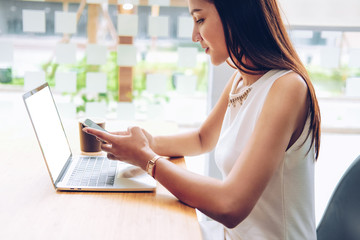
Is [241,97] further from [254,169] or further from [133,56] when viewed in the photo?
[133,56]

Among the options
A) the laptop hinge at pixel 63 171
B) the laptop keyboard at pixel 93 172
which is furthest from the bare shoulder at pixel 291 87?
the laptop hinge at pixel 63 171

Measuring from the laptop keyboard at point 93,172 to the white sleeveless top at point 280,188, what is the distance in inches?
12.8

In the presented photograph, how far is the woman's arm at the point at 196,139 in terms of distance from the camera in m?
1.25

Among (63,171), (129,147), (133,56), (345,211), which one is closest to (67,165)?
(63,171)

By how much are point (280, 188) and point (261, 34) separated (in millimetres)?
396

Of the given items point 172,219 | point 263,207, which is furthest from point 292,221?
point 172,219

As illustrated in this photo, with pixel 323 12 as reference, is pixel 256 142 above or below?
below

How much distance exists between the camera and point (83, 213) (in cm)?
85

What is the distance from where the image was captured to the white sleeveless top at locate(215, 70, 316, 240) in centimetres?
98

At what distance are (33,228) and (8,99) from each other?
1.44 meters

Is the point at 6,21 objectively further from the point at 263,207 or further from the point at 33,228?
the point at 263,207

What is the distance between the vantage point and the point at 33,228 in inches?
30.7

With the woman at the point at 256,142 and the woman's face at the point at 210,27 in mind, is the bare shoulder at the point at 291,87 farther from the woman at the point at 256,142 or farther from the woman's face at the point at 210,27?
the woman's face at the point at 210,27

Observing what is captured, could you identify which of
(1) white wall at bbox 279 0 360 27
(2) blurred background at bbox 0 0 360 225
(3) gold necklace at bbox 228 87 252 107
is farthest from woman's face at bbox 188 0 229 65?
(1) white wall at bbox 279 0 360 27
